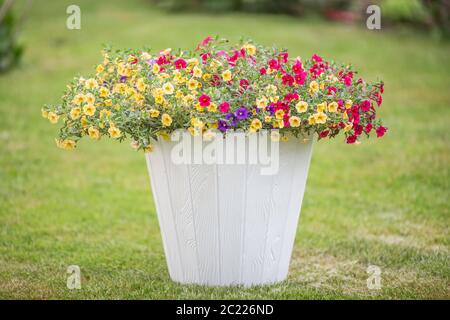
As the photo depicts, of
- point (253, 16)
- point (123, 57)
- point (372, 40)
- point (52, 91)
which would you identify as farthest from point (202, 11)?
point (123, 57)

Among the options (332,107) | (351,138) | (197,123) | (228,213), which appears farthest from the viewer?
(351,138)

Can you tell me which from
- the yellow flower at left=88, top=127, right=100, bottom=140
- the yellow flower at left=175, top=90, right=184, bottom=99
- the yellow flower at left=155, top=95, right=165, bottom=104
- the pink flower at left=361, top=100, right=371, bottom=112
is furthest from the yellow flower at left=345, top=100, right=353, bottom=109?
the yellow flower at left=88, top=127, right=100, bottom=140

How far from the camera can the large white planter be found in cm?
393

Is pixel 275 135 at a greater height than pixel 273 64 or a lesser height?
lesser

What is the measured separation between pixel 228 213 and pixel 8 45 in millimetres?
8116

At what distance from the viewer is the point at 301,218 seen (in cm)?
604

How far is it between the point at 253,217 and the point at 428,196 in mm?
2863

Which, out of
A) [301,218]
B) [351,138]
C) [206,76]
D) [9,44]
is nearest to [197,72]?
[206,76]

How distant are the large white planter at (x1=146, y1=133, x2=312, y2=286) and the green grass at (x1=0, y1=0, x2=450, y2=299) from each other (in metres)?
0.13

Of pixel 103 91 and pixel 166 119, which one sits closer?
pixel 166 119

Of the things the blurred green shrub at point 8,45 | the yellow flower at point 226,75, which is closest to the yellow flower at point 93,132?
the yellow flower at point 226,75

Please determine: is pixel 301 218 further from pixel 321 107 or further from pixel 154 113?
pixel 154 113

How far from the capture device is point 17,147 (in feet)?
26.5

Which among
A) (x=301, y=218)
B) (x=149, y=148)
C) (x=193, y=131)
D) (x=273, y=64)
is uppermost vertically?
(x=273, y=64)
